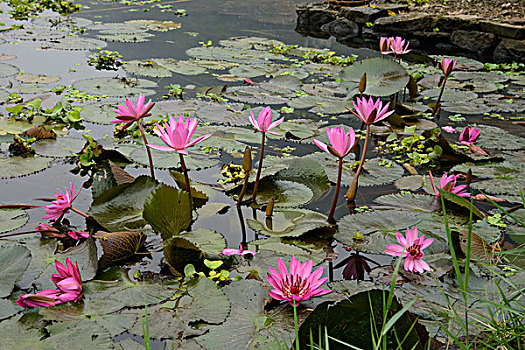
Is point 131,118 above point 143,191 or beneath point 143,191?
above

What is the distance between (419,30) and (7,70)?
12.5 feet

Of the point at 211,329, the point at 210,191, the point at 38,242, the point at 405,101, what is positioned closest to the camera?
the point at 211,329

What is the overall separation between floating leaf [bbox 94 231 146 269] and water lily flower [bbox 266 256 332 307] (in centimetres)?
45

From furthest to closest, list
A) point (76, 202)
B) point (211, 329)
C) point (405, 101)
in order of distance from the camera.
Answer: point (405, 101)
point (76, 202)
point (211, 329)

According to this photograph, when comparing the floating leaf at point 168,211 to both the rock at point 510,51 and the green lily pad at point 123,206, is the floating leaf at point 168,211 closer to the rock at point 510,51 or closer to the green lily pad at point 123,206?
the green lily pad at point 123,206

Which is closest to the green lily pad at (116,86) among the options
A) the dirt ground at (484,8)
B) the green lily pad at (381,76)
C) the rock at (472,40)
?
the green lily pad at (381,76)

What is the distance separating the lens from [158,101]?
2.89 metres

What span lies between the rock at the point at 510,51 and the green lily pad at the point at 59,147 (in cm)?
384

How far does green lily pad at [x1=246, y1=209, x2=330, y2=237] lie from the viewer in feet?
5.19

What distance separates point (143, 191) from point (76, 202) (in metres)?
0.33

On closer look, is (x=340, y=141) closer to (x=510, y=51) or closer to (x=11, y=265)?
(x=11, y=265)

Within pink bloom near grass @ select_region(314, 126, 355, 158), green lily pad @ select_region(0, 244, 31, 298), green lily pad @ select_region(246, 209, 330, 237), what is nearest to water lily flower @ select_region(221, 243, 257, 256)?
green lily pad @ select_region(246, 209, 330, 237)

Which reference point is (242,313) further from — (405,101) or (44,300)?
(405,101)

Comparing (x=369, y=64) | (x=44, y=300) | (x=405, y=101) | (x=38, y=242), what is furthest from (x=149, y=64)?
(x=44, y=300)
